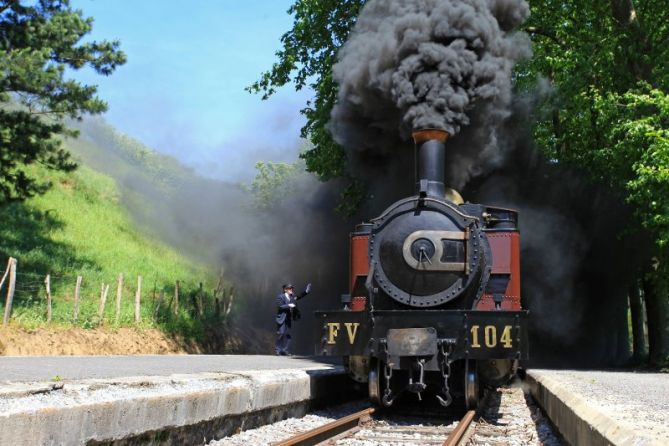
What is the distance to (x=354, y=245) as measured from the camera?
25.8ft

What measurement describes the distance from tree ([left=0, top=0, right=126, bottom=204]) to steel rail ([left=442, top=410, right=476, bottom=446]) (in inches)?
436

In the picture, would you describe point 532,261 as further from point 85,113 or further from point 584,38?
point 85,113

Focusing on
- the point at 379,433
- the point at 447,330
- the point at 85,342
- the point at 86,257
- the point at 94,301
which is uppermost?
the point at 86,257

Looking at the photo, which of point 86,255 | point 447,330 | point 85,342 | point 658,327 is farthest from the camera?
point 86,255

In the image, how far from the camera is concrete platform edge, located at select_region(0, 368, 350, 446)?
3615mm

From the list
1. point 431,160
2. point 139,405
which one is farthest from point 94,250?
point 139,405

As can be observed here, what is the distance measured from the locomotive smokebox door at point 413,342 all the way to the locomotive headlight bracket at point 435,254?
699 mm

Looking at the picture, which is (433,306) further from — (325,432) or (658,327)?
(658,327)

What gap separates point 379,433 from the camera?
6.34m

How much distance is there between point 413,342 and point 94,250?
17.3m

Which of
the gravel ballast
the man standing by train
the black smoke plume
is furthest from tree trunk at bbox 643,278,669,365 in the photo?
the man standing by train

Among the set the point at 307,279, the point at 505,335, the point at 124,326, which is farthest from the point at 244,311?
the point at 505,335

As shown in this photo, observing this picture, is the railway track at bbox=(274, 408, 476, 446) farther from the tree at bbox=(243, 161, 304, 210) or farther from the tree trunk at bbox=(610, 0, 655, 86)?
the tree at bbox=(243, 161, 304, 210)

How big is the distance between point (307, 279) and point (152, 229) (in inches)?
365
